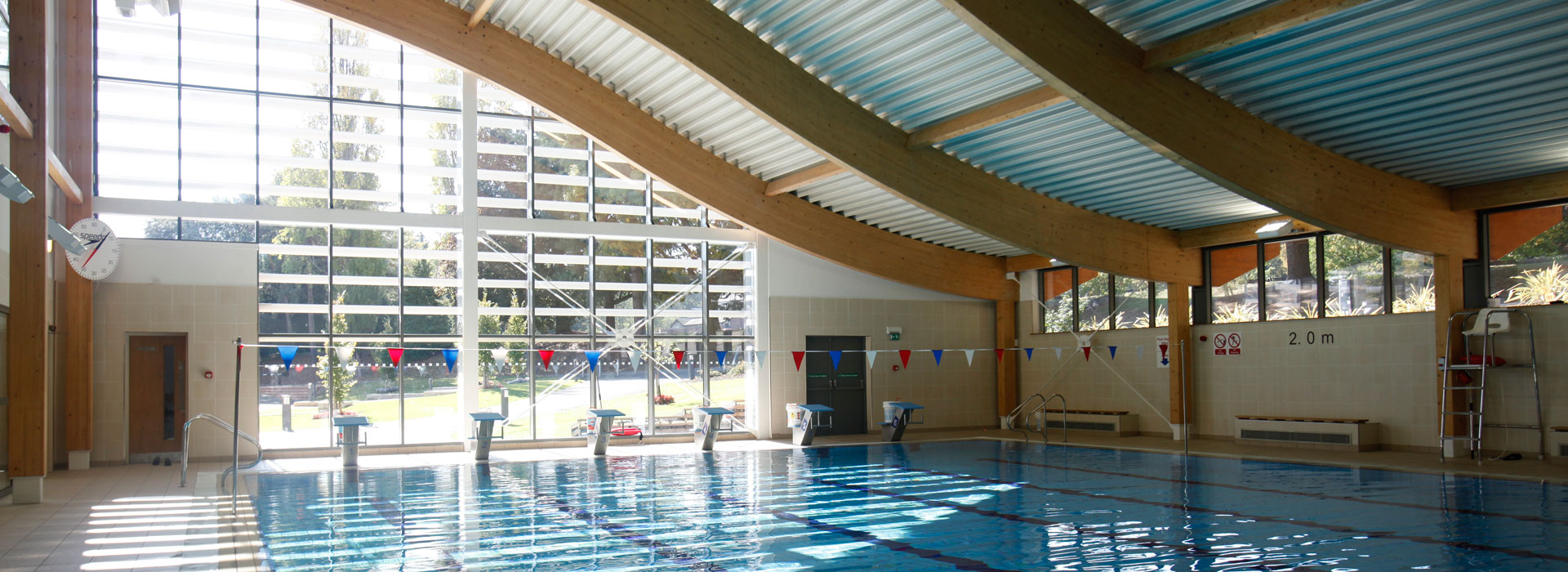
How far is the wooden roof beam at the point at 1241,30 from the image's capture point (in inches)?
286

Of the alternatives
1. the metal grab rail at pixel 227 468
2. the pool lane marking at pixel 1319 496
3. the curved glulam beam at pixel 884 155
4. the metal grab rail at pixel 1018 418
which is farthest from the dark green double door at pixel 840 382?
the metal grab rail at pixel 227 468

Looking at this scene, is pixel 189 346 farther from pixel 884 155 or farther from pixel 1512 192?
pixel 1512 192

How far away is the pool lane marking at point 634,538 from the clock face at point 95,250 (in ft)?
22.3

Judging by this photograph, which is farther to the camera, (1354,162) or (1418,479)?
(1354,162)

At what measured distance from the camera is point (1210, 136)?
9375 mm

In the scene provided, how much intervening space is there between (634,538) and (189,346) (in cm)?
901

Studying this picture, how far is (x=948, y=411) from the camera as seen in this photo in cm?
1795

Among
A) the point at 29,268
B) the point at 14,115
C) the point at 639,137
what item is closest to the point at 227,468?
the point at 29,268

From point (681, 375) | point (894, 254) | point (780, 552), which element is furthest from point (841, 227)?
point (780, 552)

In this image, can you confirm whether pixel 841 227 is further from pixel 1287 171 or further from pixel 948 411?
pixel 1287 171

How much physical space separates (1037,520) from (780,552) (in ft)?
8.07

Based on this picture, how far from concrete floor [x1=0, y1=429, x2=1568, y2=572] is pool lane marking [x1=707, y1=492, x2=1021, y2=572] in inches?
158

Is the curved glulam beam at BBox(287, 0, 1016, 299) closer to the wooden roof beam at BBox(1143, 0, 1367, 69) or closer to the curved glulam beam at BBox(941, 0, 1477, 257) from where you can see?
the curved glulam beam at BBox(941, 0, 1477, 257)

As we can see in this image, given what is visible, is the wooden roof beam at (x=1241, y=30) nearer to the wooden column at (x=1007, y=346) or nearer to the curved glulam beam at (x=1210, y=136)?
the curved glulam beam at (x=1210, y=136)
